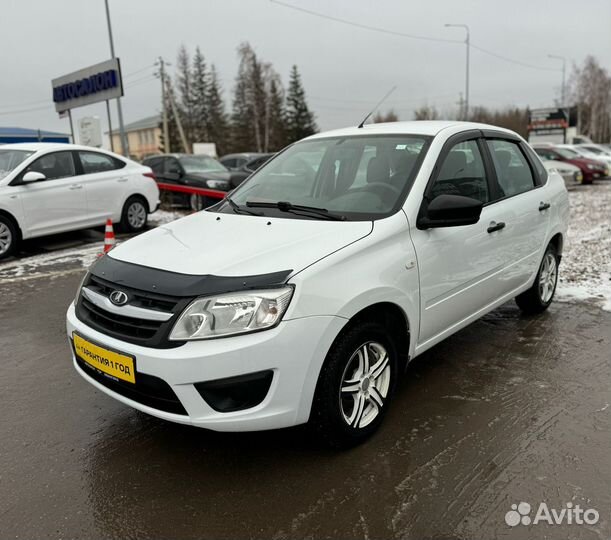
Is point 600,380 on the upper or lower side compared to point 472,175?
lower

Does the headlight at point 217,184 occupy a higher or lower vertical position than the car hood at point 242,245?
lower

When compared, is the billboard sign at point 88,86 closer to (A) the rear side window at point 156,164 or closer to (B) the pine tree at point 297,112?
(A) the rear side window at point 156,164

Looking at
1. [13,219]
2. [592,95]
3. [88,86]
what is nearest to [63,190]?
[13,219]

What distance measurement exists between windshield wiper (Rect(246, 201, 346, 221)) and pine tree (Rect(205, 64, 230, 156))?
56.9 metres

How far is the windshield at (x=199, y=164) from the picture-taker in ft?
45.4

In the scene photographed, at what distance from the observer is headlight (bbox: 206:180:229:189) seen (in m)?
12.5

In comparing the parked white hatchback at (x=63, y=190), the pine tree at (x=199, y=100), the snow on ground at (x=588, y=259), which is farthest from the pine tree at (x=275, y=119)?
the parked white hatchback at (x=63, y=190)

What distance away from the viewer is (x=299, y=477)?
2.75 meters

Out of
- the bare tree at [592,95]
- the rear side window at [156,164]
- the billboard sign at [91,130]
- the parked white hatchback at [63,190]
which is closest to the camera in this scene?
the parked white hatchback at [63,190]

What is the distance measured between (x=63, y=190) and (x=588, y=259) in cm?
795

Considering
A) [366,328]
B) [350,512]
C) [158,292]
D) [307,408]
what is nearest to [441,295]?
[366,328]

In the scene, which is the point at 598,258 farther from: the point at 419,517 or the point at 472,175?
the point at 419,517

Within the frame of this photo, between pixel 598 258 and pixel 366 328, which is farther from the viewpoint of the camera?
pixel 598 258

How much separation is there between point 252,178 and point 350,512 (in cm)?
264
